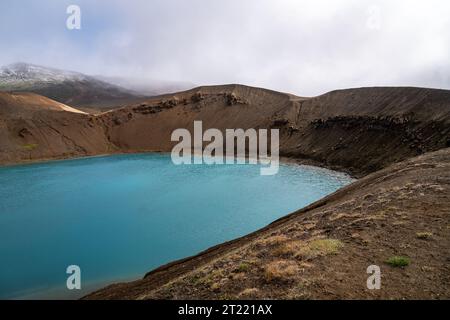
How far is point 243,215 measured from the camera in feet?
91.6

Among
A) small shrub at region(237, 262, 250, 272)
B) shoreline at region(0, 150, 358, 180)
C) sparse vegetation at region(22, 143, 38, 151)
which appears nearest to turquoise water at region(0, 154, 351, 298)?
shoreline at region(0, 150, 358, 180)

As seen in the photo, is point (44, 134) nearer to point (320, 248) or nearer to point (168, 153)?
point (168, 153)

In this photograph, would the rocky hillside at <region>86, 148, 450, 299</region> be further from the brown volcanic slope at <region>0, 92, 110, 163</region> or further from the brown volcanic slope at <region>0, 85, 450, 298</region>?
the brown volcanic slope at <region>0, 92, 110, 163</region>

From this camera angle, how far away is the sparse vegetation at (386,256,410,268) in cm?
934

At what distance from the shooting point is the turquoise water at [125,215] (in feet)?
62.7

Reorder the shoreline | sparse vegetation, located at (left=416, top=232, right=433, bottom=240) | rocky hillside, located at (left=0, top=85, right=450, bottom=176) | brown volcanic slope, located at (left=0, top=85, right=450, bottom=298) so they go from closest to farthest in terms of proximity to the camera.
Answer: brown volcanic slope, located at (left=0, top=85, right=450, bottom=298) < sparse vegetation, located at (left=416, top=232, right=433, bottom=240) < rocky hillside, located at (left=0, top=85, right=450, bottom=176) < the shoreline

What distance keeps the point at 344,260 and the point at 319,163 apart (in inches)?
1771

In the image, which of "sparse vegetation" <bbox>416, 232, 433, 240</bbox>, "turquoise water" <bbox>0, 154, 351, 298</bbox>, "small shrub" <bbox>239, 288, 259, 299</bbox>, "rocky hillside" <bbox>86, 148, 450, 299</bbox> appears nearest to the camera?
"rocky hillside" <bbox>86, 148, 450, 299</bbox>

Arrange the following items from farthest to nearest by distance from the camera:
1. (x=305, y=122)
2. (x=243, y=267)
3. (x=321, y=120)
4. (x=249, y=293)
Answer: (x=305, y=122), (x=321, y=120), (x=243, y=267), (x=249, y=293)

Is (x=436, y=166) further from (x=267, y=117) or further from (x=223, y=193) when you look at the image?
(x=267, y=117)

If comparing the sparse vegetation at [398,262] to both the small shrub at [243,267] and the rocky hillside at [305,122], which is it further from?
the rocky hillside at [305,122]

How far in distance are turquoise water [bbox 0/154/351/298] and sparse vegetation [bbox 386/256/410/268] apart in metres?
12.9

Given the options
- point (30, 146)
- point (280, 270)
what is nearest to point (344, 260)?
point (280, 270)

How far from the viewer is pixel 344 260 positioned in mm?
9938
